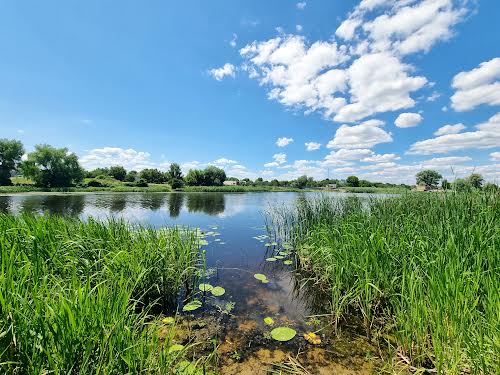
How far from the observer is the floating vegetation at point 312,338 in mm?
3518

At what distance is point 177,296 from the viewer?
4.86m

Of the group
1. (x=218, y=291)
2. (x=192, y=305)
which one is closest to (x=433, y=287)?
(x=192, y=305)

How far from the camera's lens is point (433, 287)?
272 centimetres

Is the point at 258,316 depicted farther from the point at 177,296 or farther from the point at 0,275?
the point at 0,275

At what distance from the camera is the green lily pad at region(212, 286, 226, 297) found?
5.10m

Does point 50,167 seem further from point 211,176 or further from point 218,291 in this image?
point 218,291

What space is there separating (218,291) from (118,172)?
320 feet

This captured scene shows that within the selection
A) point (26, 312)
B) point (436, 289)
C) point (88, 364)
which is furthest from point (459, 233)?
point (26, 312)

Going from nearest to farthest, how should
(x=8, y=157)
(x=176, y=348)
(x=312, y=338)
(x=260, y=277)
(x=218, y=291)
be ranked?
(x=176, y=348) → (x=312, y=338) → (x=218, y=291) → (x=260, y=277) → (x=8, y=157)

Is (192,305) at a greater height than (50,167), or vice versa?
(50,167)

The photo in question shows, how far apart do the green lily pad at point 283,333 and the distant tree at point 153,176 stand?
90.7 m

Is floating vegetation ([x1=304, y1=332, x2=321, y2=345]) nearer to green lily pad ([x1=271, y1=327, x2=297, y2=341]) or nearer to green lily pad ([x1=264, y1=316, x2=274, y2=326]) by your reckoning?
green lily pad ([x1=271, y1=327, x2=297, y2=341])

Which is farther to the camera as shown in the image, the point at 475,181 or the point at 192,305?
the point at 475,181

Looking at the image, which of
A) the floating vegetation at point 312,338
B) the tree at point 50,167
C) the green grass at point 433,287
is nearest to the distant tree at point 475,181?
the green grass at point 433,287
